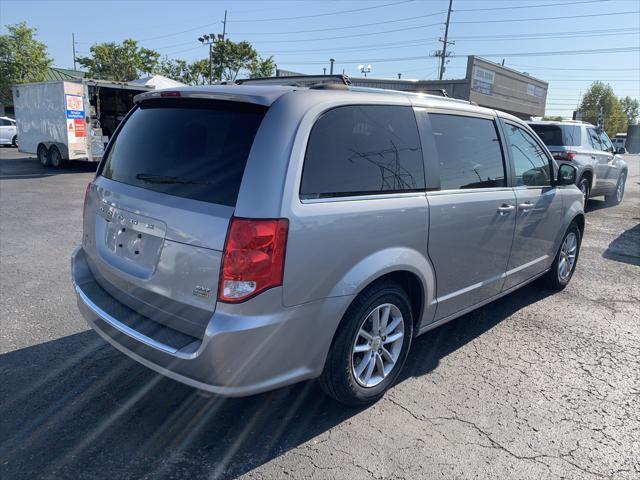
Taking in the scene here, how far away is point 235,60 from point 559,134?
3905cm

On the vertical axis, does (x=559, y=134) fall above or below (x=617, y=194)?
above

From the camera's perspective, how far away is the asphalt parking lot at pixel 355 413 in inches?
96.3

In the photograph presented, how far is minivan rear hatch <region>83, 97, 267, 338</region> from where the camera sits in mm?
2289

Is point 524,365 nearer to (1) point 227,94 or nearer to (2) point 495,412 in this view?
(2) point 495,412

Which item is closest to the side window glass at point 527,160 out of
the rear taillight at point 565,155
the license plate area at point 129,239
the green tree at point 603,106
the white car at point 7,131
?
the license plate area at point 129,239

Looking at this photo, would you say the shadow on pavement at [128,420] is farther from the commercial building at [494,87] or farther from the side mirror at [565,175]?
the commercial building at [494,87]

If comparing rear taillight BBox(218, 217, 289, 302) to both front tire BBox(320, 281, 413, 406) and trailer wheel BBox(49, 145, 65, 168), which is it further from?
trailer wheel BBox(49, 145, 65, 168)

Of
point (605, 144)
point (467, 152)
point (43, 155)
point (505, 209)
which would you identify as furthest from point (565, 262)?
point (43, 155)

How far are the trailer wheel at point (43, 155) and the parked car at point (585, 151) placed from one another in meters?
14.8

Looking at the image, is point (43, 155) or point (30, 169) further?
point (43, 155)

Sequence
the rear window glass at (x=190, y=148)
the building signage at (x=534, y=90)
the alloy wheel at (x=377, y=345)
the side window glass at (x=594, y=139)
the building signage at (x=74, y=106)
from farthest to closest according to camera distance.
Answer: the building signage at (x=534, y=90) → the building signage at (x=74, y=106) → the side window glass at (x=594, y=139) → the alloy wheel at (x=377, y=345) → the rear window glass at (x=190, y=148)

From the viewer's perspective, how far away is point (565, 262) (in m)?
5.20

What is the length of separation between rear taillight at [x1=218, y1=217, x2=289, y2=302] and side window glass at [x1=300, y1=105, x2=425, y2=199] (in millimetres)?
290

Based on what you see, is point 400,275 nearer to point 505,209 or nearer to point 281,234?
point 281,234
